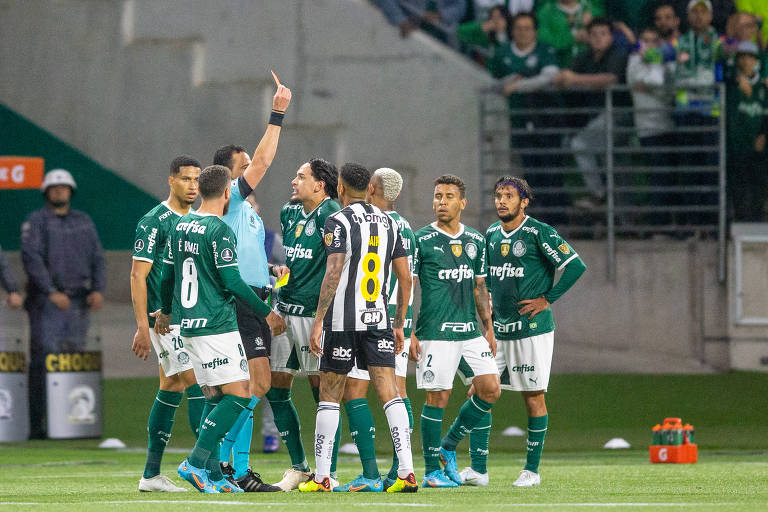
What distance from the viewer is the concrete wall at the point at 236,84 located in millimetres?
17922

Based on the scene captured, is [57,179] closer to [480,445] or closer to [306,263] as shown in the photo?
[306,263]

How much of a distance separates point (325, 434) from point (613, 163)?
993 centimetres

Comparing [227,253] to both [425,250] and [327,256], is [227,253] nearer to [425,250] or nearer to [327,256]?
[327,256]

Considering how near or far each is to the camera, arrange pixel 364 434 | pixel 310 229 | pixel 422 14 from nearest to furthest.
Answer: pixel 364 434
pixel 310 229
pixel 422 14

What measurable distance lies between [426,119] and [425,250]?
877 cm

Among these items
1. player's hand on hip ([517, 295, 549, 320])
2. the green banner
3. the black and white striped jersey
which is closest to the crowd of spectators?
the green banner

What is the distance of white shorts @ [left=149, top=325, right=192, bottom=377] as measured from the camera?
8.76 m

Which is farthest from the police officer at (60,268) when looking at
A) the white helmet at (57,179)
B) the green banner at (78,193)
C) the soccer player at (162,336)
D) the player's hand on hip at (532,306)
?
the player's hand on hip at (532,306)

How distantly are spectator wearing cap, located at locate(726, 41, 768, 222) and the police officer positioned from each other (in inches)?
302

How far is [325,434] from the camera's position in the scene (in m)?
8.28

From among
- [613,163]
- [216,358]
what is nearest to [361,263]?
[216,358]

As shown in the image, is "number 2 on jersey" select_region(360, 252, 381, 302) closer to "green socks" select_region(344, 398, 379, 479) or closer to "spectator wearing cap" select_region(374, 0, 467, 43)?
"green socks" select_region(344, 398, 379, 479)

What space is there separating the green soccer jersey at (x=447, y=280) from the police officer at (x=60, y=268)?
20.7 feet

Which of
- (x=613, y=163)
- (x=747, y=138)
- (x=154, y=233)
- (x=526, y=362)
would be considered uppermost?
(x=747, y=138)
